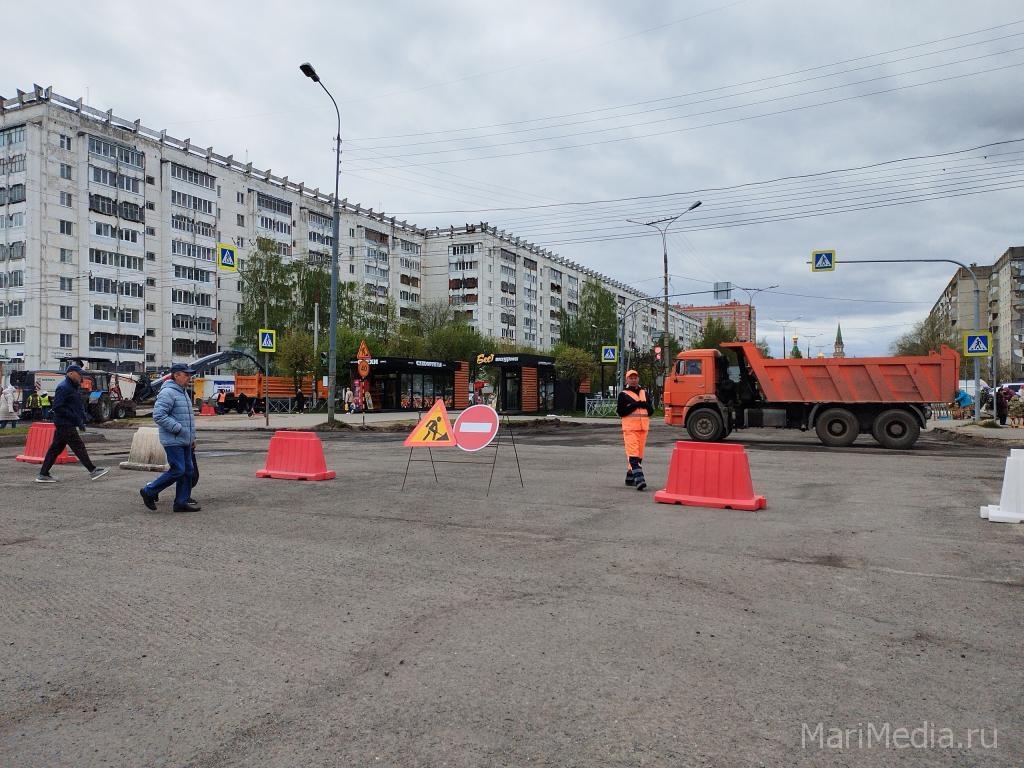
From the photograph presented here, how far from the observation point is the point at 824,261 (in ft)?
91.5

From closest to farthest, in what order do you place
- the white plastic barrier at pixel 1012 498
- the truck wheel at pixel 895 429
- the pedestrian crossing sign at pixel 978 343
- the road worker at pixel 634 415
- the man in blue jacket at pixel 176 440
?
the white plastic barrier at pixel 1012 498
the man in blue jacket at pixel 176 440
the road worker at pixel 634 415
the truck wheel at pixel 895 429
the pedestrian crossing sign at pixel 978 343

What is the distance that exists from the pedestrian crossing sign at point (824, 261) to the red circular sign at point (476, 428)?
21.7 metres

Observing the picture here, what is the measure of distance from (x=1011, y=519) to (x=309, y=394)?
45055mm

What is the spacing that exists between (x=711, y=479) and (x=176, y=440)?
A: 665cm

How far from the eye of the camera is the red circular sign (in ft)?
33.6

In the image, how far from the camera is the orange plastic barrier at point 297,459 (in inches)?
457

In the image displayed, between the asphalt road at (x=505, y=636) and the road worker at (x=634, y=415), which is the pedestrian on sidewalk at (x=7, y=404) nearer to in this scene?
the asphalt road at (x=505, y=636)

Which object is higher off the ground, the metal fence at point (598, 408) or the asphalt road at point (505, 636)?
the metal fence at point (598, 408)

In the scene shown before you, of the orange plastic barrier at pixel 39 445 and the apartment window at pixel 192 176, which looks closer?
the orange plastic barrier at pixel 39 445

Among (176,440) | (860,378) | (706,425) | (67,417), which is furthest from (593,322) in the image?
(176,440)

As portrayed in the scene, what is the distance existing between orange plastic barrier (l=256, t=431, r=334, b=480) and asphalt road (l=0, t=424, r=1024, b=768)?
2.76 m

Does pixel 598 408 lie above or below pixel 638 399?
below

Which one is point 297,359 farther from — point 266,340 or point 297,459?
point 297,459

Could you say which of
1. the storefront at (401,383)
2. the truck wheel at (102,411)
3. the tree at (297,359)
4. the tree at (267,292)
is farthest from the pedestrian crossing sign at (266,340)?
the tree at (267,292)
